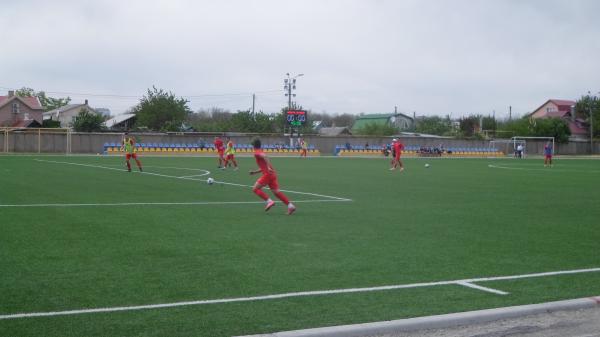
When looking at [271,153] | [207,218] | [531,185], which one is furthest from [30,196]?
[271,153]

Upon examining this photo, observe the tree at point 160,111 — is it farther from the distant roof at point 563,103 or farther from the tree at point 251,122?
the distant roof at point 563,103

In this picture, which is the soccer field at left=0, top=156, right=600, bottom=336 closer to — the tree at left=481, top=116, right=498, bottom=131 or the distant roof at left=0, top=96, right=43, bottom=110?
the distant roof at left=0, top=96, right=43, bottom=110

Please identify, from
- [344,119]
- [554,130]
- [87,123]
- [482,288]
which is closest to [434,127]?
[554,130]

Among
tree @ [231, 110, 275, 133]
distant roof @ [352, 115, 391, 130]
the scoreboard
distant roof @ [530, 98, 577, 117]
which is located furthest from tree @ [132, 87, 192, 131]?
distant roof @ [530, 98, 577, 117]

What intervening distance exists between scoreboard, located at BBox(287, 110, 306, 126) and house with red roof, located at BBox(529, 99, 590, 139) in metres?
50.9

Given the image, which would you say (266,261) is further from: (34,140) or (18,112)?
(18,112)

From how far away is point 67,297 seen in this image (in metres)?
6.73

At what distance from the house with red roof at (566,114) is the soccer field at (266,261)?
90251 mm

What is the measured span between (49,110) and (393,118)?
64.5 metres

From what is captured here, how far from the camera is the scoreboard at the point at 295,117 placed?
208ft

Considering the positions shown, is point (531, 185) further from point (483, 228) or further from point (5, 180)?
point (5, 180)

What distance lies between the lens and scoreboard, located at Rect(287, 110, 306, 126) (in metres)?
63.4

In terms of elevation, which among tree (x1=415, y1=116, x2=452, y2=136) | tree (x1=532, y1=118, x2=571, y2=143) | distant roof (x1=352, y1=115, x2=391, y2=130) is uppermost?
distant roof (x1=352, y1=115, x2=391, y2=130)

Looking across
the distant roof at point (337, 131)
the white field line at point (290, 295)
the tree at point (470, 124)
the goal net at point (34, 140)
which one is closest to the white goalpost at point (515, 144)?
the tree at point (470, 124)
